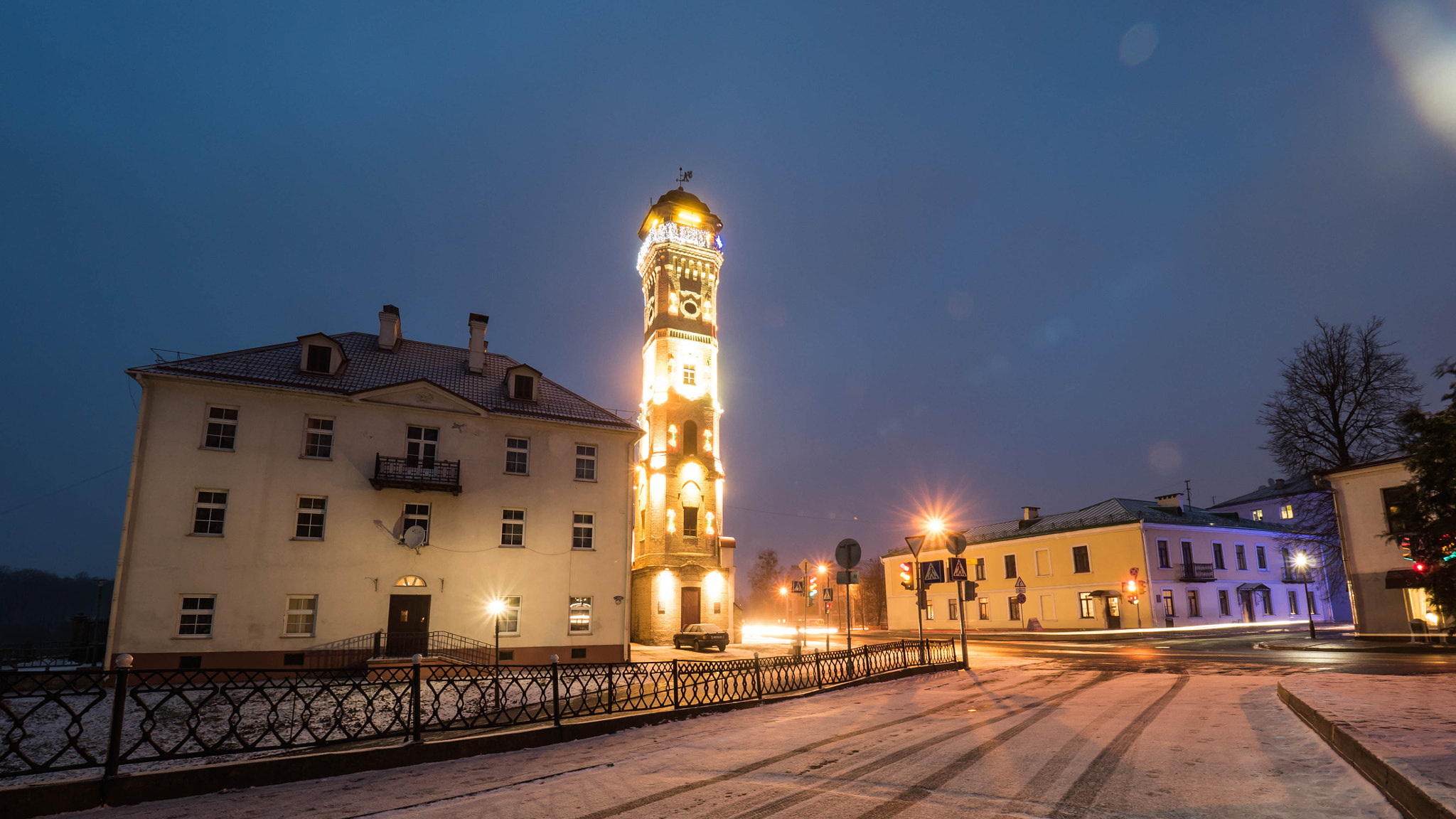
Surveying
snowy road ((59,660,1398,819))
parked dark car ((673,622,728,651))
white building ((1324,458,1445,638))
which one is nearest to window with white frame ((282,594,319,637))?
snowy road ((59,660,1398,819))

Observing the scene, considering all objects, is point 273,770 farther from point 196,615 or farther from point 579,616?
point 579,616

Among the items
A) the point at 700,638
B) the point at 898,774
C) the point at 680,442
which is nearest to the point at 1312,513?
the point at 700,638

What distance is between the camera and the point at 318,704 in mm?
16062

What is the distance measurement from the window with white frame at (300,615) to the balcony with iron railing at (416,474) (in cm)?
428

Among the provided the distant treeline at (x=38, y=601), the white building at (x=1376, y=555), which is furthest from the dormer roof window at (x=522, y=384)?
the distant treeline at (x=38, y=601)

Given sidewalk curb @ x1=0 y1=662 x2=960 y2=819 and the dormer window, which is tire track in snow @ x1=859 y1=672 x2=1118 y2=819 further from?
the dormer window

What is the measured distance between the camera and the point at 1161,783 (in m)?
Answer: 6.66

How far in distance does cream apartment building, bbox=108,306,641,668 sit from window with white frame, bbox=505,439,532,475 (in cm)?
7

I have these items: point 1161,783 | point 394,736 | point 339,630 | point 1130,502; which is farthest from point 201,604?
point 1130,502

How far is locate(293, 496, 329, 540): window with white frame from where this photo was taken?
24938mm

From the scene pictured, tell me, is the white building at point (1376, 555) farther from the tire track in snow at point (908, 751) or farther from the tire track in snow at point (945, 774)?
the tire track in snow at point (945, 774)

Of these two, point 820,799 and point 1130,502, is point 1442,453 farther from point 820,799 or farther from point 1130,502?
point 1130,502

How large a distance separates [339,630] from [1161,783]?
2530cm

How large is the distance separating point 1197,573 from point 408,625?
48013 mm
